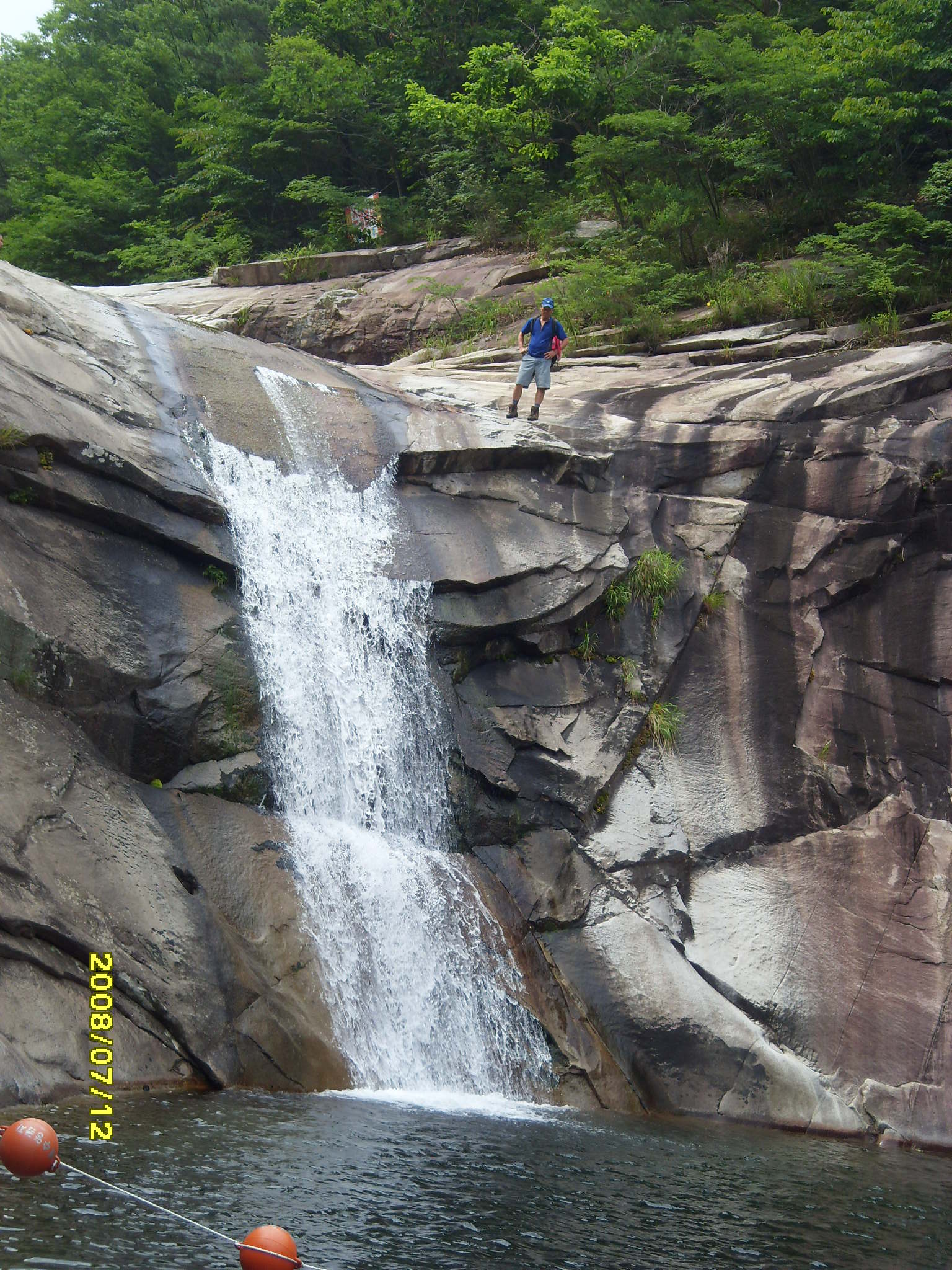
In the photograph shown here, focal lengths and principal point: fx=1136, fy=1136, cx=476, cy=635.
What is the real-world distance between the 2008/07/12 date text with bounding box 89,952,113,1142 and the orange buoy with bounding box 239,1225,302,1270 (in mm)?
2836

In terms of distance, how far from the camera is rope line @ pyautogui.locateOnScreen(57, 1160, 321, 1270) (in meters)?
4.55

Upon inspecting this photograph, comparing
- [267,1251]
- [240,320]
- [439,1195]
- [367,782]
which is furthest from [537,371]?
[267,1251]

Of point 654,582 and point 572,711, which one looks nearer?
point 572,711

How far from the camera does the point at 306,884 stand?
10.1m

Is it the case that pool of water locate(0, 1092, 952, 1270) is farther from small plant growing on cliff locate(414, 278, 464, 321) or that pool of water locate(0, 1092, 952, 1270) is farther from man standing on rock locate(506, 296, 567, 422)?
small plant growing on cliff locate(414, 278, 464, 321)

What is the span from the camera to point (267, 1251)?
4.53 m

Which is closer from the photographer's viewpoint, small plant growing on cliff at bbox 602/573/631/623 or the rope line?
the rope line

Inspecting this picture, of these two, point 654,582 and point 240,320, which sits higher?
point 240,320

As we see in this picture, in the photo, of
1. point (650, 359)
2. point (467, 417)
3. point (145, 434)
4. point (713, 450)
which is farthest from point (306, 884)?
point (650, 359)

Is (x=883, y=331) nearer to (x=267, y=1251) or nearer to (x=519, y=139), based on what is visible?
(x=519, y=139)

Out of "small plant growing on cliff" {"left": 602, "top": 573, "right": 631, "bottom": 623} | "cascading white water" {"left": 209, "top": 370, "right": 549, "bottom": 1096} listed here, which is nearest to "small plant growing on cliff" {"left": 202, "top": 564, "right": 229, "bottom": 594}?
"cascading white water" {"left": 209, "top": 370, "right": 549, "bottom": 1096}

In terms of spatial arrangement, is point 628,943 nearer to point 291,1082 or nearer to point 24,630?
point 291,1082

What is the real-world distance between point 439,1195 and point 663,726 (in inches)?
278

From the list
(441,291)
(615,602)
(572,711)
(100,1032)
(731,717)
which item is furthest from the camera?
(441,291)
